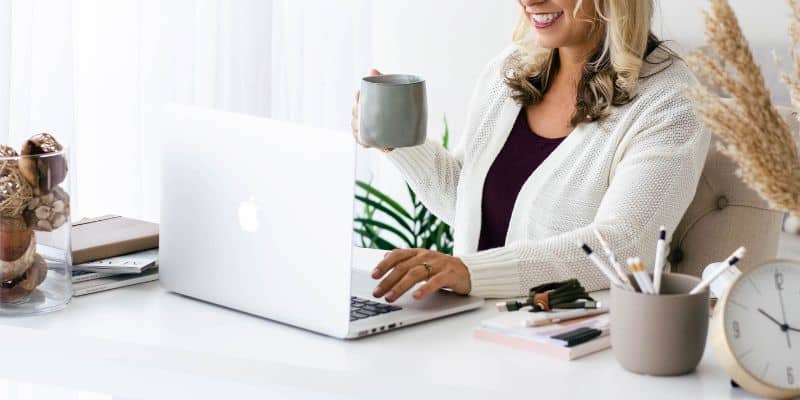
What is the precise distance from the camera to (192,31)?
298 centimetres

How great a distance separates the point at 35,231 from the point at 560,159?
0.99 metres

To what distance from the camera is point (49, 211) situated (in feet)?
5.02

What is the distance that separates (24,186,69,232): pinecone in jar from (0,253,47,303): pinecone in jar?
0.05 metres

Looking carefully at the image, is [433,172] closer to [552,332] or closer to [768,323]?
[552,332]

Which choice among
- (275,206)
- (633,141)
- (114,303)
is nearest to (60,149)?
(114,303)

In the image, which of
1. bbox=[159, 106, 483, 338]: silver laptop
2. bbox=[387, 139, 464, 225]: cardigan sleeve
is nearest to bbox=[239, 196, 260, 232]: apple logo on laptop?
bbox=[159, 106, 483, 338]: silver laptop

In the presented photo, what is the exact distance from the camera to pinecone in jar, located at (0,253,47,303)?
1517 mm

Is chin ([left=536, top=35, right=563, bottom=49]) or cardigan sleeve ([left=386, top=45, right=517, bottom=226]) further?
cardigan sleeve ([left=386, top=45, right=517, bottom=226])

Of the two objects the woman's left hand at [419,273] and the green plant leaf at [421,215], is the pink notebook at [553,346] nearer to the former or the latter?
the woman's left hand at [419,273]

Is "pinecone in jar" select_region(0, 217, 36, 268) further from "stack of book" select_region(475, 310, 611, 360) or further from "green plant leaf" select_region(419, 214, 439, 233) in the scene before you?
"green plant leaf" select_region(419, 214, 439, 233)

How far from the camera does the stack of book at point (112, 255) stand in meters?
1.67

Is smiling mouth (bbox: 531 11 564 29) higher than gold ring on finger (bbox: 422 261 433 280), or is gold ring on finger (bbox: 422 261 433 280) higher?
smiling mouth (bbox: 531 11 564 29)

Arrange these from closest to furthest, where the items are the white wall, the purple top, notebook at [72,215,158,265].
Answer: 1. notebook at [72,215,158,265]
2. the purple top
3. the white wall

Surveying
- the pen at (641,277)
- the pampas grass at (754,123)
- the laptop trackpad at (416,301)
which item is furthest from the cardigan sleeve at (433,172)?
Result: the pampas grass at (754,123)
